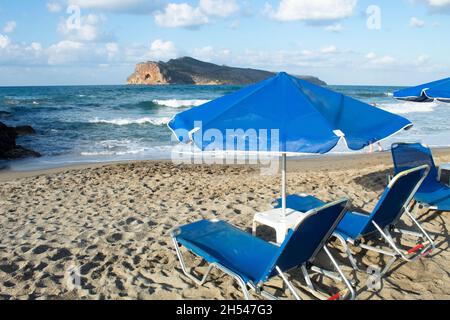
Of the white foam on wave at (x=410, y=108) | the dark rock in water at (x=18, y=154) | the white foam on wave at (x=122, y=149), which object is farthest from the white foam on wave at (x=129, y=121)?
the white foam on wave at (x=410, y=108)

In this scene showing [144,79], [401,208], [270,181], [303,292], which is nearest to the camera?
[303,292]

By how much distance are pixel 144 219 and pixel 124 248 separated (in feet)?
3.28

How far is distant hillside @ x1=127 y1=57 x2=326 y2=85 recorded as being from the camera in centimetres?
8188

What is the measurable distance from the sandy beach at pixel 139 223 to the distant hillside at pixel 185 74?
245 ft

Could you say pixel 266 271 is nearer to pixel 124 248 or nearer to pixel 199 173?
pixel 124 248

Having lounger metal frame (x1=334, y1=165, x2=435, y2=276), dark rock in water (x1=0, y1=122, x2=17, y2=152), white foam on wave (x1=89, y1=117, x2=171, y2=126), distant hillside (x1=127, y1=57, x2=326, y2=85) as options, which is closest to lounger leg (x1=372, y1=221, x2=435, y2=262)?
lounger metal frame (x1=334, y1=165, x2=435, y2=276)

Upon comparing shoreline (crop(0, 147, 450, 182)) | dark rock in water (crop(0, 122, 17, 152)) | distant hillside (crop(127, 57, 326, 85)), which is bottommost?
shoreline (crop(0, 147, 450, 182))

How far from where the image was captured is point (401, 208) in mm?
3850

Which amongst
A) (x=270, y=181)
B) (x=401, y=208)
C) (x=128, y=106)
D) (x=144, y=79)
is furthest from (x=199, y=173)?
(x=144, y=79)

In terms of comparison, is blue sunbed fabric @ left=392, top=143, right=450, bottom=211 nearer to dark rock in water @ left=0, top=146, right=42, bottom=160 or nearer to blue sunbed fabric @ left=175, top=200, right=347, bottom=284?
blue sunbed fabric @ left=175, top=200, right=347, bottom=284

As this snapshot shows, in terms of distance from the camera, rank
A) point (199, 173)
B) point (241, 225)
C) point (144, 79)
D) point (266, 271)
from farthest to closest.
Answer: point (144, 79) → point (199, 173) → point (241, 225) → point (266, 271)

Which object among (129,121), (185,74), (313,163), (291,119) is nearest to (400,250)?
(291,119)

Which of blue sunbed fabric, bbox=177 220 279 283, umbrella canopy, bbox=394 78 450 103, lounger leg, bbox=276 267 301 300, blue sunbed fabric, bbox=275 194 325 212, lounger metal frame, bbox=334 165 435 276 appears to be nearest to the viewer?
lounger leg, bbox=276 267 301 300
